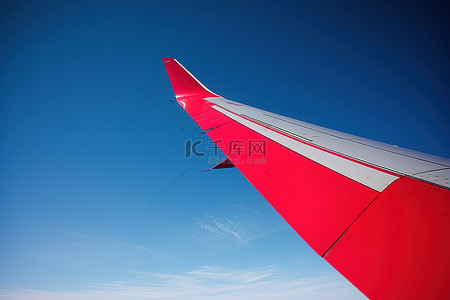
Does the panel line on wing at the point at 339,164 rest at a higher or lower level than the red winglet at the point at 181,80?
lower

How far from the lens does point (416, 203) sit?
1.10 meters

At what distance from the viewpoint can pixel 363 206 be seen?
46.1 inches

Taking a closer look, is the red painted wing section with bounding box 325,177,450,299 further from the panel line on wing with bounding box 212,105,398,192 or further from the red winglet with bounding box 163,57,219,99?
the red winglet with bounding box 163,57,219,99

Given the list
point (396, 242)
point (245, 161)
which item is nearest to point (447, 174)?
point (396, 242)

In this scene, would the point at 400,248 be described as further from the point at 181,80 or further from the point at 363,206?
the point at 181,80

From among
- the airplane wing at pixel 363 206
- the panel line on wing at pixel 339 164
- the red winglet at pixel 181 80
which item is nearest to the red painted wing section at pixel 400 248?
the airplane wing at pixel 363 206

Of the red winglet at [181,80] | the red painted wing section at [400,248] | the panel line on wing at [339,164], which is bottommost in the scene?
the red painted wing section at [400,248]

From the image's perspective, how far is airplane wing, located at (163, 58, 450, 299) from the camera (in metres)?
0.82

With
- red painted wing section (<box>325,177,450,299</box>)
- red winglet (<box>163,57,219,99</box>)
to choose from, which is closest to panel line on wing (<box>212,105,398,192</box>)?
red painted wing section (<box>325,177,450,299</box>)

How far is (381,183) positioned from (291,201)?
25.7 inches

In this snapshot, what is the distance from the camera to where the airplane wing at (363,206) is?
2.71ft

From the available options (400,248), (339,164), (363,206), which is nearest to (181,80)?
(339,164)

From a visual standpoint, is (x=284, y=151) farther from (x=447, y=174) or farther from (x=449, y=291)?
(x=449, y=291)

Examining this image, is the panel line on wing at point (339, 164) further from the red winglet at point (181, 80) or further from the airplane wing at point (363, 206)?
the red winglet at point (181, 80)
